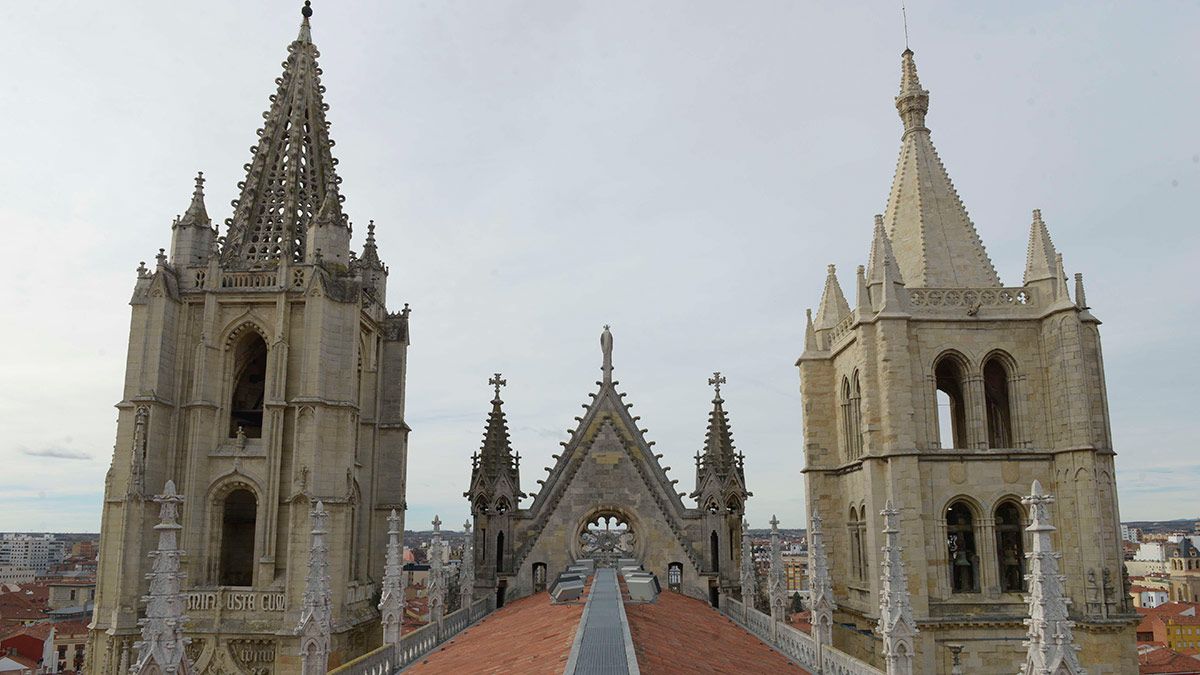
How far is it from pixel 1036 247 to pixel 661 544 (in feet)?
55.5

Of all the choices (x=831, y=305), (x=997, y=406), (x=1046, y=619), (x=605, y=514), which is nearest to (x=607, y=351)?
(x=605, y=514)

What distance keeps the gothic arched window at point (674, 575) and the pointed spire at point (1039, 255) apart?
52.1 ft

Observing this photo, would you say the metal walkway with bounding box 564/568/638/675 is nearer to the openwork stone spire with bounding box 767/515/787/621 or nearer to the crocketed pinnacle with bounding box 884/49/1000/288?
the openwork stone spire with bounding box 767/515/787/621

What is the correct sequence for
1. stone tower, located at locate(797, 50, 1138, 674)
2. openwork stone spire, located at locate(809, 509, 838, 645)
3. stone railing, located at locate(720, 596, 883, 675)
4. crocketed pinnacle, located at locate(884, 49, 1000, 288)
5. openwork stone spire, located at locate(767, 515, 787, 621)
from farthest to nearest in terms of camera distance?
1. crocketed pinnacle, located at locate(884, 49, 1000, 288)
2. stone tower, located at locate(797, 50, 1138, 674)
3. openwork stone spire, located at locate(767, 515, 787, 621)
4. openwork stone spire, located at locate(809, 509, 838, 645)
5. stone railing, located at locate(720, 596, 883, 675)

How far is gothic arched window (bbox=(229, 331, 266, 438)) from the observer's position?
3406 cm

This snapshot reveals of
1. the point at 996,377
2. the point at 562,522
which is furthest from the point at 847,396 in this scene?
the point at 562,522

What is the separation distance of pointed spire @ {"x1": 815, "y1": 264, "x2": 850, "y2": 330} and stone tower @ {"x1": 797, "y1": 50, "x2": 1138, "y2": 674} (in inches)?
166

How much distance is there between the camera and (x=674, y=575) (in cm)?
3162

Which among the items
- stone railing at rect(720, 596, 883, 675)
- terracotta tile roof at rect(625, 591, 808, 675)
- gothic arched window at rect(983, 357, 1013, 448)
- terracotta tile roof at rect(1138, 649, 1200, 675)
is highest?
gothic arched window at rect(983, 357, 1013, 448)

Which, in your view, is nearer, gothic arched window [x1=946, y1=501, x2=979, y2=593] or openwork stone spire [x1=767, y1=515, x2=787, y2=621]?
openwork stone spire [x1=767, y1=515, x2=787, y2=621]

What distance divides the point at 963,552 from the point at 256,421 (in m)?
27.4

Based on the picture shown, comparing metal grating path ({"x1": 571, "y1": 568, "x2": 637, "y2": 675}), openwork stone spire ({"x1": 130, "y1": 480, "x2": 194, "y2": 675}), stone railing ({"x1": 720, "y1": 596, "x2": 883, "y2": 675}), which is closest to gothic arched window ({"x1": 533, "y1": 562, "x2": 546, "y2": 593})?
stone railing ({"x1": 720, "y1": 596, "x2": 883, "y2": 675})

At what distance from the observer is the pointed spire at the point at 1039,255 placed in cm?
3112

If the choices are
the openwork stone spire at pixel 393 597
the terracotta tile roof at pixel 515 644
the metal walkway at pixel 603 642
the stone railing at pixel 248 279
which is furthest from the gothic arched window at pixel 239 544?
the metal walkway at pixel 603 642
